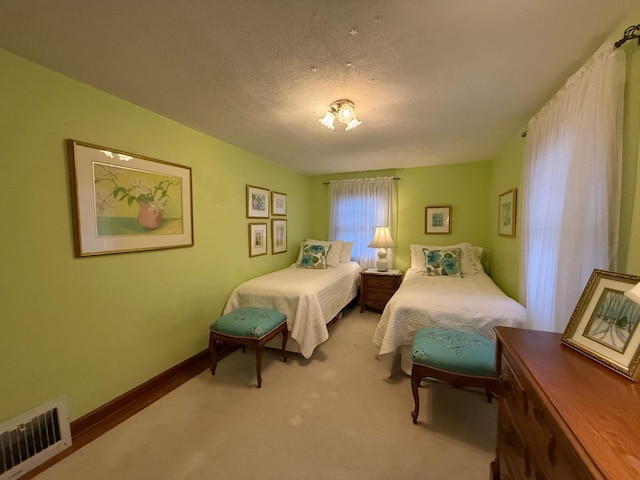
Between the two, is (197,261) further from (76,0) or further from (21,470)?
(76,0)

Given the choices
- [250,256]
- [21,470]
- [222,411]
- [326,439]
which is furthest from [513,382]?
[250,256]

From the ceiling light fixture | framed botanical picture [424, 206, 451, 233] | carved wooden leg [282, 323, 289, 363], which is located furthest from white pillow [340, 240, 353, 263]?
the ceiling light fixture

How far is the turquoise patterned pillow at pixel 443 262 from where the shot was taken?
10.5 ft

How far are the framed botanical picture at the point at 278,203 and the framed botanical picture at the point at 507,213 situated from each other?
2.77 meters

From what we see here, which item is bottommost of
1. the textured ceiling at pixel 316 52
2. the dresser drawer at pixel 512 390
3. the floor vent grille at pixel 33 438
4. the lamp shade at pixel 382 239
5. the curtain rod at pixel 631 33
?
the floor vent grille at pixel 33 438

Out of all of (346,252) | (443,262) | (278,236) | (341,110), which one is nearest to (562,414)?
(341,110)

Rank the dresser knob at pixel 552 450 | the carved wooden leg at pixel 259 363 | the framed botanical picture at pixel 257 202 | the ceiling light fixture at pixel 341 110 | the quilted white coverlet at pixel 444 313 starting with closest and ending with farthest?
the dresser knob at pixel 552 450, the ceiling light fixture at pixel 341 110, the quilted white coverlet at pixel 444 313, the carved wooden leg at pixel 259 363, the framed botanical picture at pixel 257 202

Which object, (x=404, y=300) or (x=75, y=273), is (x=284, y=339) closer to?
(x=404, y=300)

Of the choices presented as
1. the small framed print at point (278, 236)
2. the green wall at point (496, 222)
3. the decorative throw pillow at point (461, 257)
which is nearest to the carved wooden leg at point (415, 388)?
the green wall at point (496, 222)

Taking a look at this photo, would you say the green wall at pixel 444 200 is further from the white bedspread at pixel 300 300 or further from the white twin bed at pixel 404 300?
the white bedspread at pixel 300 300

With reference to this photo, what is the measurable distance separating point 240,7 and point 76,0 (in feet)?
2.05

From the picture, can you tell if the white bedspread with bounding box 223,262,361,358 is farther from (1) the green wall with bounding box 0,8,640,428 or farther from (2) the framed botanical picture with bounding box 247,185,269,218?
(2) the framed botanical picture with bounding box 247,185,269,218

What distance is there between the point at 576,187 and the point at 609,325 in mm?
820

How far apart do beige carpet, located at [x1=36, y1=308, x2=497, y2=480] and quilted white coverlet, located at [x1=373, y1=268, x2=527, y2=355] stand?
0.40 meters
